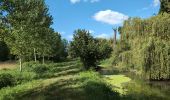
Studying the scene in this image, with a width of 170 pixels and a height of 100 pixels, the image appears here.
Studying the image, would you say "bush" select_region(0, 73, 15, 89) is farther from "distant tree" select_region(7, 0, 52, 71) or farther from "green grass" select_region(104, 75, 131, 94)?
"green grass" select_region(104, 75, 131, 94)

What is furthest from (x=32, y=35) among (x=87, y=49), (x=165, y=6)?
(x=165, y=6)

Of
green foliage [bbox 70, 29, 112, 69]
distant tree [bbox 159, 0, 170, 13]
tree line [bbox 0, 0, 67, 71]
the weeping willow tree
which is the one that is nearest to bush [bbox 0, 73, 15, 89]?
tree line [bbox 0, 0, 67, 71]

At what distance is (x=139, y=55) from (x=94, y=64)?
12121 millimetres

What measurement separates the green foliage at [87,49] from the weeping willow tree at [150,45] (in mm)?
3597

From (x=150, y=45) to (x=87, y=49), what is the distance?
12.2m

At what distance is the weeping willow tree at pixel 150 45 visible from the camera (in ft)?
123

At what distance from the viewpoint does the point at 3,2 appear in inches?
1113

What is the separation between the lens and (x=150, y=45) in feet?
125

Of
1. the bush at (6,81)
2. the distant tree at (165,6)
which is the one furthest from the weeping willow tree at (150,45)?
the bush at (6,81)

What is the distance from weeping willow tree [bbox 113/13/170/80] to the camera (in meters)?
37.5

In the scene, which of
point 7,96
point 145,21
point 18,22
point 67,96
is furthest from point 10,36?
point 145,21

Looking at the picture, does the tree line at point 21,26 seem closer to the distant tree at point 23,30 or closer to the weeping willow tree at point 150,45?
the distant tree at point 23,30

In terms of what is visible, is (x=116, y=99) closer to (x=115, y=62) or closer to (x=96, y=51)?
(x=96, y=51)

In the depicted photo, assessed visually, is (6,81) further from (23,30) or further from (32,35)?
(32,35)
